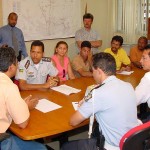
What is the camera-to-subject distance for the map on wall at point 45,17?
5.07 metres

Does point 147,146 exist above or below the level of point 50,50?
below

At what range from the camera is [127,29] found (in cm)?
606

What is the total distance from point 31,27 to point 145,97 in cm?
343

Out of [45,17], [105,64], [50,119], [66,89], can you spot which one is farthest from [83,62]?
[105,64]

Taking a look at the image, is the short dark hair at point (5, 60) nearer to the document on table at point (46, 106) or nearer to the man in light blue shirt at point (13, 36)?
the document on table at point (46, 106)

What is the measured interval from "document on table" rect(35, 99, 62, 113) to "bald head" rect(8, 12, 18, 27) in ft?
8.52

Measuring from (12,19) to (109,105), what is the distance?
3.42 meters

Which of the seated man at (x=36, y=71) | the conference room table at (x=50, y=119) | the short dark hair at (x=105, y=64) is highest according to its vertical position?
the short dark hair at (x=105, y=64)

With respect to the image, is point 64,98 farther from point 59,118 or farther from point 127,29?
point 127,29

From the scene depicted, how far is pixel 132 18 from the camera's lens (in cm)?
594

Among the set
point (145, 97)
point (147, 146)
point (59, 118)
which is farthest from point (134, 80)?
point (147, 146)

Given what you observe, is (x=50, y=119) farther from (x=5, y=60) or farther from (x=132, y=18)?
(x=132, y=18)

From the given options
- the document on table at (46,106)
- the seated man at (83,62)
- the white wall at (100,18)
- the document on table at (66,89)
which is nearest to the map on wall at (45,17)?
the white wall at (100,18)

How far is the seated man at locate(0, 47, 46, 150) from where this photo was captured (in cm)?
192
